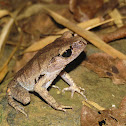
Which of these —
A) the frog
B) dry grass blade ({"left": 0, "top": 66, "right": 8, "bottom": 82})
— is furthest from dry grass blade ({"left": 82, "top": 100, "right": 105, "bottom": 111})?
dry grass blade ({"left": 0, "top": 66, "right": 8, "bottom": 82})

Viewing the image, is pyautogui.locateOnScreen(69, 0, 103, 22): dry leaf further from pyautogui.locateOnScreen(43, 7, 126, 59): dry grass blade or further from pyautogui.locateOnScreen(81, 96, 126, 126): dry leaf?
pyautogui.locateOnScreen(81, 96, 126, 126): dry leaf

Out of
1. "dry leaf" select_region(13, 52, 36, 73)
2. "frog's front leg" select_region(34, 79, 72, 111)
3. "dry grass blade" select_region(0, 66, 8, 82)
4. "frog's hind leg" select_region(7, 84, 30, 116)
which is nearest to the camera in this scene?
"frog's front leg" select_region(34, 79, 72, 111)

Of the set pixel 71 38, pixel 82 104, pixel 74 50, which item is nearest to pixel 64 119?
pixel 82 104

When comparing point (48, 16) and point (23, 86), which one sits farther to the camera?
point (48, 16)

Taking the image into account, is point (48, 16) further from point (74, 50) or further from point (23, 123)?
point (23, 123)

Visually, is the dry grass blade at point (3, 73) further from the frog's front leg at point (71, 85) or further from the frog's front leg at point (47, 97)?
the frog's front leg at point (71, 85)
